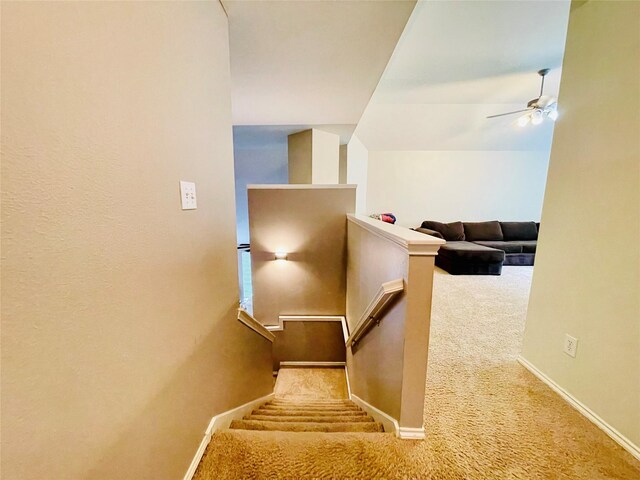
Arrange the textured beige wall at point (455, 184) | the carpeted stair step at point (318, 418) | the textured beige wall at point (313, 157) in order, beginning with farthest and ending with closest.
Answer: the textured beige wall at point (455, 184) → the textured beige wall at point (313, 157) → the carpeted stair step at point (318, 418)

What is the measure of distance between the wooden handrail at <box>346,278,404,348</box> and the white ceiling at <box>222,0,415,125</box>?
160 cm

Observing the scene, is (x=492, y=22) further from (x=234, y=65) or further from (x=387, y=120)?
(x=387, y=120)

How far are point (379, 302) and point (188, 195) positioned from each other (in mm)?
1134

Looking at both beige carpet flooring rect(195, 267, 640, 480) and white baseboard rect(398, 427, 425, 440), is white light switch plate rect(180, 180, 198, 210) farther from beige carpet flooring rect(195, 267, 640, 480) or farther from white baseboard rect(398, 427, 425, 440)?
white baseboard rect(398, 427, 425, 440)

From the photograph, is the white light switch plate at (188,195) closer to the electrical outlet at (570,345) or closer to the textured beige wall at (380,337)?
the textured beige wall at (380,337)

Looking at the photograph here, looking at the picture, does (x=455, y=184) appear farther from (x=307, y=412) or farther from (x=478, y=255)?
(x=307, y=412)

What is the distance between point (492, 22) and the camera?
2.32 m

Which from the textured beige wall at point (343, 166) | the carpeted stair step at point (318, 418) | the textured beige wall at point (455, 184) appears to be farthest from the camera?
the textured beige wall at point (455, 184)

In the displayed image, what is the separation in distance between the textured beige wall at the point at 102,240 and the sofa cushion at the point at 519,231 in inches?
259

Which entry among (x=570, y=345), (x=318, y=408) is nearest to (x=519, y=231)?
(x=570, y=345)

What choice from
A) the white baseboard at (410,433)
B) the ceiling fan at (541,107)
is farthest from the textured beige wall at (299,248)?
the ceiling fan at (541,107)

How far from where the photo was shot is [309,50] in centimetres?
190

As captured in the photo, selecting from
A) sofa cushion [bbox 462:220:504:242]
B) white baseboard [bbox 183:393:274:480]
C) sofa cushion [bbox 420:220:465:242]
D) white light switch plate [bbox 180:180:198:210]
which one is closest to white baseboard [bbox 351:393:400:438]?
white baseboard [bbox 183:393:274:480]

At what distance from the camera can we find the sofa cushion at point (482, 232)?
220 inches
